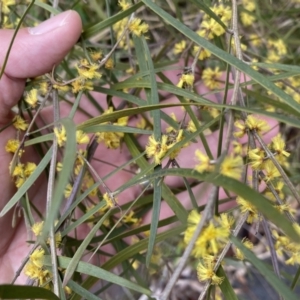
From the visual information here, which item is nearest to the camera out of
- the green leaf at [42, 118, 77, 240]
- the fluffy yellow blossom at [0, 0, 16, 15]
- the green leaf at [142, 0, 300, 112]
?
the green leaf at [42, 118, 77, 240]

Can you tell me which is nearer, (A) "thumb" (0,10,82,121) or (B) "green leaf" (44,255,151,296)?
(B) "green leaf" (44,255,151,296)

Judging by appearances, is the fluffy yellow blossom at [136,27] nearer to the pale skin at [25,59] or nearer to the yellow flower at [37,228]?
the pale skin at [25,59]

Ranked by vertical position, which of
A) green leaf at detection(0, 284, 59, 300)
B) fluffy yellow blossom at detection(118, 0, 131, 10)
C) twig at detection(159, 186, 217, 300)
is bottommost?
twig at detection(159, 186, 217, 300)

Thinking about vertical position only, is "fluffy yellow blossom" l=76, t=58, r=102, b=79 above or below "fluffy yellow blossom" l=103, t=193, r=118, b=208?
above

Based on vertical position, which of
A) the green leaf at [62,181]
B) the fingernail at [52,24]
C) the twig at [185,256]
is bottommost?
the twig at [185,256]

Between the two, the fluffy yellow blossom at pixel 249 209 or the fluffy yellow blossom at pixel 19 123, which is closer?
the fluffy yellow blossom at pixel 249 209

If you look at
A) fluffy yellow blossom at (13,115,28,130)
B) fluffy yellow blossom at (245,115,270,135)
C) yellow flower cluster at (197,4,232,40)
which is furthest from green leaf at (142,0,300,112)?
fluffy yellow blossom at (13,115,28,130)

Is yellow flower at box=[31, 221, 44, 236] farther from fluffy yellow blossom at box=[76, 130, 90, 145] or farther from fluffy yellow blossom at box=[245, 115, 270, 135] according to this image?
fluffy yellow blossom at box=[245, 115, 270, 135]

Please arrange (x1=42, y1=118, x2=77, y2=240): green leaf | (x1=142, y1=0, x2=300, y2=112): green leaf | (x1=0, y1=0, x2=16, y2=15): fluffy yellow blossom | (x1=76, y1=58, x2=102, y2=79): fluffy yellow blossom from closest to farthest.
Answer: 1. (x1=42, y1=118, x2=77, y2=240): green leaf
2. (x1=142, y1=0, x2=300, y2=112): green leaf
3. (x1=76, y1=58, x2=102, y2=79): fluffy yellow blossom
4. (x1=0, y1=0, x2=16, y2=15): fluffy yellow blossom

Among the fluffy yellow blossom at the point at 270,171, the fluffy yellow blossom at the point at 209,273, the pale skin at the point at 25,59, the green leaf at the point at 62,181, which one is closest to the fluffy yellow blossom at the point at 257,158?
the fluffy yellow blossom at the point at 270,171
